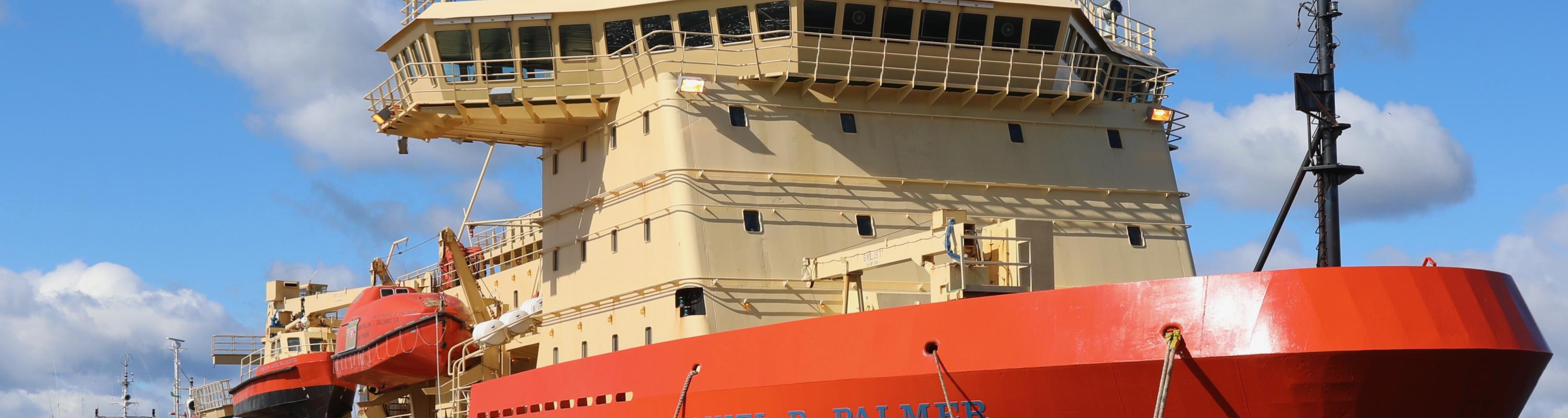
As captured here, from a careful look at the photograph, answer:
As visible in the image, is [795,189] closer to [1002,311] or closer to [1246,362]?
[1002,311]

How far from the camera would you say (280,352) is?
31594 millimetres

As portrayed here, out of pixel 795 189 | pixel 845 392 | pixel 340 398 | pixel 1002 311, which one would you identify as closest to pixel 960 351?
pixel 1002 311

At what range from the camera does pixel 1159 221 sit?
67.2 feet

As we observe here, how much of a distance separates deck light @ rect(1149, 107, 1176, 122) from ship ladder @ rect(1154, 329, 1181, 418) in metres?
9.14

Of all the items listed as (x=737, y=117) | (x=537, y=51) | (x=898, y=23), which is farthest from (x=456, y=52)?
(x=898, y=23)

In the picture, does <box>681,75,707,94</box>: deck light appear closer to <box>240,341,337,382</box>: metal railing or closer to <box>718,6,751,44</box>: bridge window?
<box>718,6,751,44</box>: bridge window

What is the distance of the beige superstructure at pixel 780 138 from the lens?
1850 centimetres

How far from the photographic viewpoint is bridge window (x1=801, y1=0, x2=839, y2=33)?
19.1m

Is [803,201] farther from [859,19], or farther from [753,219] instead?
[859,19]

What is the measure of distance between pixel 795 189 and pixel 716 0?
2.66 metres

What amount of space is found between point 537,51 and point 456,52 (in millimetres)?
1267

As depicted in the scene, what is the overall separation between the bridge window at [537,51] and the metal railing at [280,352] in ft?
35.8

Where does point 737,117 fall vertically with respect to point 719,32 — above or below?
below

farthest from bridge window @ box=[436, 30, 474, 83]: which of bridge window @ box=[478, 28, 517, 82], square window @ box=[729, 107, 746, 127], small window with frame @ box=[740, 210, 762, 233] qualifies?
small window with frame @ box=[740, 210, 762, 233]
